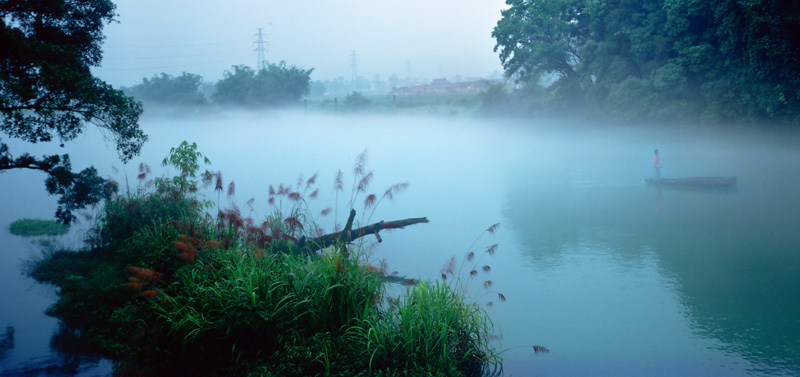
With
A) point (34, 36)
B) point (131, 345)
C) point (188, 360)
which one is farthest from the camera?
point (34, 36)

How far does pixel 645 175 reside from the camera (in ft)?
66.0

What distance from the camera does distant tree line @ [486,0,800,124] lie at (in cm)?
1791

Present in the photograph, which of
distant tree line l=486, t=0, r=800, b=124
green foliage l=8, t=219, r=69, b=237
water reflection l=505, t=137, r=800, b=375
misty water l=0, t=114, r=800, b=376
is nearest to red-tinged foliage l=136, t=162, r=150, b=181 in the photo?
misty water l=0, t=114, r=800, b=376

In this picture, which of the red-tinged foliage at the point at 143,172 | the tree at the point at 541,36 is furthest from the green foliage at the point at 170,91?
the red-tinged foliage at the point at 143,172

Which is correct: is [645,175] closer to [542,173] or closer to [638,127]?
[542,173]

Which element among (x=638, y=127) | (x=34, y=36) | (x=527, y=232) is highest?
(x=34, y=36)

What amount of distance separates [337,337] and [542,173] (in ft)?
59.2

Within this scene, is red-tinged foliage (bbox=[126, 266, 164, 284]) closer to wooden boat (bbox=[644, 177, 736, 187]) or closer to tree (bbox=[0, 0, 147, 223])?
tree (bbox=[0, 0, 147, 223])

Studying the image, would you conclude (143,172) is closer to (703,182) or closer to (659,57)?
(703,182)

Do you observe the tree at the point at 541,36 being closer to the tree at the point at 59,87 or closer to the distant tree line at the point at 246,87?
the distant tree line at the point at 246,87

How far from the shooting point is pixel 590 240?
11859mm

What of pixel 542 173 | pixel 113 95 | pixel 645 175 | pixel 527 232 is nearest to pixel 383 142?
pixel 542 173

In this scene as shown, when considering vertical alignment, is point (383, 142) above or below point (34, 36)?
below

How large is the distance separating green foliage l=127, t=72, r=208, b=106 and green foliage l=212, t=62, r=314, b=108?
186 centimetres
